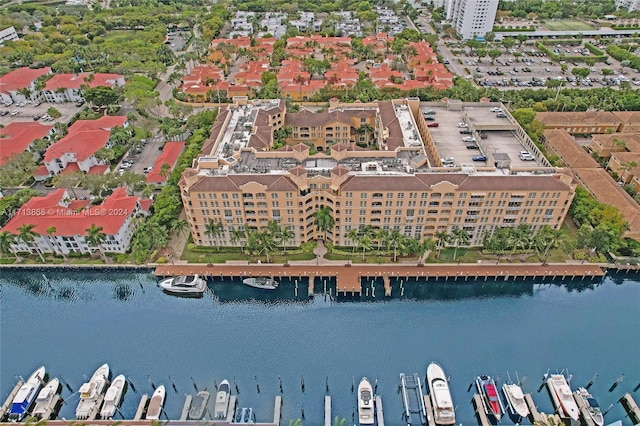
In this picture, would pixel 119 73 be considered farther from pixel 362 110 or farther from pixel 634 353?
pixel 634 353

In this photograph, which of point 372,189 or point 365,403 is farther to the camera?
point 372,189

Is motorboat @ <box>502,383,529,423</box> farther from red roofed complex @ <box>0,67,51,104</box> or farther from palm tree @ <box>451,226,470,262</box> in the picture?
red roofed complex @ <box>0,67,51,104</box>

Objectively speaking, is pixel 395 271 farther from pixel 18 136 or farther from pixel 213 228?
pixel 18 136

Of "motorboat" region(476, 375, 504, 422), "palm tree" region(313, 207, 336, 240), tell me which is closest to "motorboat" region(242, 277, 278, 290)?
"palm tree" region(313, 207, 336, 240)

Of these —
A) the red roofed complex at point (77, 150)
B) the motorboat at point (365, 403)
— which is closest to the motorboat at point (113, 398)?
the motorboat at point (365, 403)

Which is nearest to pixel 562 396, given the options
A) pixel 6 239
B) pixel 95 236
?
pixel 95 236

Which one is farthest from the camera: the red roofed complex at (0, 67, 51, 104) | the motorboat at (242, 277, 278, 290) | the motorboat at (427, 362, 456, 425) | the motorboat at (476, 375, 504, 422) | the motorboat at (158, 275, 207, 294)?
the red roofed complex at (0, 67, 51, 104)

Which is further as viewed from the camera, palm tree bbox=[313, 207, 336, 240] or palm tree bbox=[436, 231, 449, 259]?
palm tree bbox=[313, 207, 336, 240]
